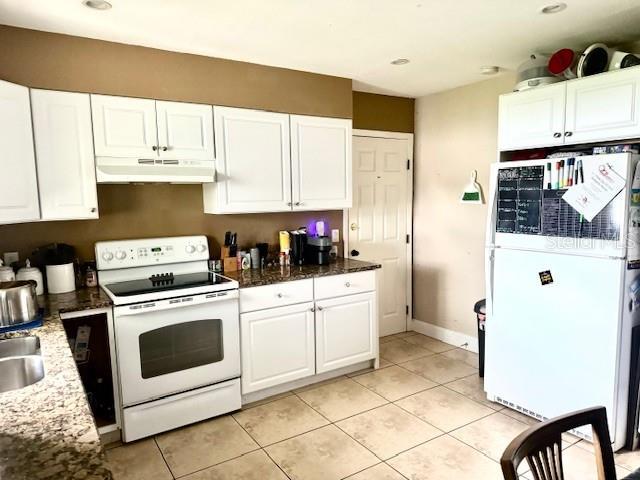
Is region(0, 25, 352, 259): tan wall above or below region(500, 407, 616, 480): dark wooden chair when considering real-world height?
above

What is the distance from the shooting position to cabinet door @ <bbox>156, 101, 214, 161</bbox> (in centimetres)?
283

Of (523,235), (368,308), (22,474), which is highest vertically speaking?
(523,235)

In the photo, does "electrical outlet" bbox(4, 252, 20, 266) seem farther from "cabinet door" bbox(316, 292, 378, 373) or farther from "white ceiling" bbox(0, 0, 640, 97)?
"cabinet door" bbox(316, 292, 378, 373)

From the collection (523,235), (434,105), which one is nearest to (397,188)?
(434,105)

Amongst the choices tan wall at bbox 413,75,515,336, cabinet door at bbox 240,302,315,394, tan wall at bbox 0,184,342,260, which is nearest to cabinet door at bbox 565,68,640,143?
tan wall at bbox 413,75,515,336

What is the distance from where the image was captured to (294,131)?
11.0ft

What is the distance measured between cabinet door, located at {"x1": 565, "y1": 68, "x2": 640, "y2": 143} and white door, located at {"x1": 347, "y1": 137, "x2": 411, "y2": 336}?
189 cm

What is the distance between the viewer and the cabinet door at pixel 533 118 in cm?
267

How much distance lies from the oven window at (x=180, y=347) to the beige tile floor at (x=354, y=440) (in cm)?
43

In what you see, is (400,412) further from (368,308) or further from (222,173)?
(222,173)

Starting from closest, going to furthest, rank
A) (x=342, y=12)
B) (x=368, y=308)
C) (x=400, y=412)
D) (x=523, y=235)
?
1. (x=342, y=12)
2. (x=523, y=235)
3. (x=400, y=412)
4. (x=368, y=308)

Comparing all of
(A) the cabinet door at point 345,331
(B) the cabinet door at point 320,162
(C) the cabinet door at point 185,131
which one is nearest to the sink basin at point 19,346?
(C) the cabinet door at point 185,131

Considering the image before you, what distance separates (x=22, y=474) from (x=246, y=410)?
6.97ft

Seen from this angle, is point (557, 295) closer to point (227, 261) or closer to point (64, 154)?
point (227, 261)
